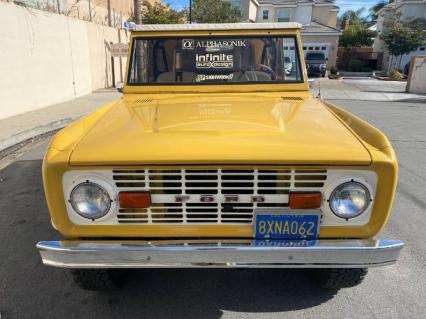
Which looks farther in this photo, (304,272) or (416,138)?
(416,138)

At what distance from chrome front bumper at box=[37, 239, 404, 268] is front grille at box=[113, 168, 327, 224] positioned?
16 centimetres

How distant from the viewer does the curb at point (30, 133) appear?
7008 millimetres

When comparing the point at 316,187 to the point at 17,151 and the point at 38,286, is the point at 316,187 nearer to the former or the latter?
the point at 38,286

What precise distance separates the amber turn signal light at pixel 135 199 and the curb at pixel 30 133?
18.9ft

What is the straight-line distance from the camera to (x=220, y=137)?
218 cm

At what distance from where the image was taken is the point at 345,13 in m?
62.8

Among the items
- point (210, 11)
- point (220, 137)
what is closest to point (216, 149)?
point (220, 137)

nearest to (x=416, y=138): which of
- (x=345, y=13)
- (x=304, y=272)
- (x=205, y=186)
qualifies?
A: (x=304, y=272)

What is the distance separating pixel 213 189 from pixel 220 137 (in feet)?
1.02

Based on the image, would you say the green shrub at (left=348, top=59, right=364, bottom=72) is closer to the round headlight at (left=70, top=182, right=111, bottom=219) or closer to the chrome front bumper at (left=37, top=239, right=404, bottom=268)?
the chrome front bumper at (left=37, top=239, right=404, bottom=268)

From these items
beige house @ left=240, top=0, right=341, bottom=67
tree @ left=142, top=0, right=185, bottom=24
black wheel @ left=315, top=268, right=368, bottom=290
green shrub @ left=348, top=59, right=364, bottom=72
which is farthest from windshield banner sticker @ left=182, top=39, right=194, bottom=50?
green shrub @ left=348, top=59, right=364, bottom=72

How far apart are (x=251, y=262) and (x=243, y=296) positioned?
74cm

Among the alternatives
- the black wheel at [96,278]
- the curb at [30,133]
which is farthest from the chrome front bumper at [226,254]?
the curb at [30,133]

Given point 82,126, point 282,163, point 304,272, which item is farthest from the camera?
point 304,272
